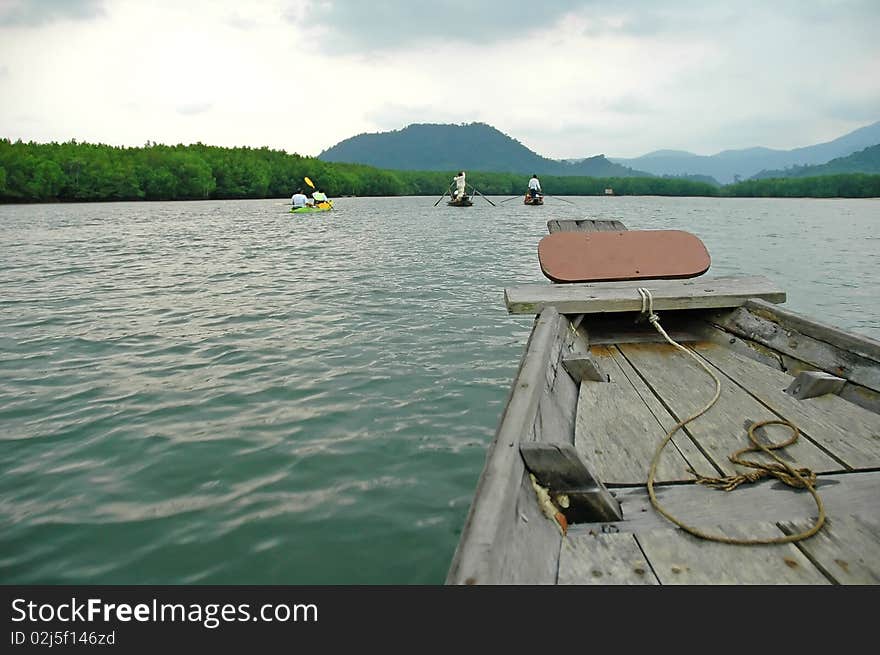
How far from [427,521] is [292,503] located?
31.4 inches

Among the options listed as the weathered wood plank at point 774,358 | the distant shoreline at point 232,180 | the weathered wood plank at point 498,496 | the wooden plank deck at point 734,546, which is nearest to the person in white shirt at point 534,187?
the distant shoreline at point 232,180

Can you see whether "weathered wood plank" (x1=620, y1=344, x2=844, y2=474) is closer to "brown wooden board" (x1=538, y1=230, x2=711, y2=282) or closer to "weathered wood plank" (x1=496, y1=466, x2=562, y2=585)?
"weathered wood plank" (x1=496, y1=466, x2=562, y2=585)

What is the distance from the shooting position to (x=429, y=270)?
12297 millimetres

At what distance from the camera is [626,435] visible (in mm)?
2541

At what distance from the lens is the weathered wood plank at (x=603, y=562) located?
5.17 ft

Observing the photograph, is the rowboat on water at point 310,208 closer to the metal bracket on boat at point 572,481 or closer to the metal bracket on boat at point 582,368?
the metal bracket on boat at point 582,368

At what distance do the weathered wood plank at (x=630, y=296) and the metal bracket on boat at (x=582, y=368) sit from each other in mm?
857

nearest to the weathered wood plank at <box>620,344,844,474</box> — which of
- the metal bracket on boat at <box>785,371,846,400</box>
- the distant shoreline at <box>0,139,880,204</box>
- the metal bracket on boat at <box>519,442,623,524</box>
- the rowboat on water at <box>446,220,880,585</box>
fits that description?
the rowboat on water at <box>446,220,880,585</box>

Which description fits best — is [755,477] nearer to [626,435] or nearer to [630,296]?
[626,435]

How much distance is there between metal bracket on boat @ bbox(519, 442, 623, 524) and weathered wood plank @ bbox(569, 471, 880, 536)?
0.15 feet

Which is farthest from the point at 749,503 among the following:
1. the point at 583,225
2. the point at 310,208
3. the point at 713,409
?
the point at 310,208

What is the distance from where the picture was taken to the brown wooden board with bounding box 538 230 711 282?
502cm
